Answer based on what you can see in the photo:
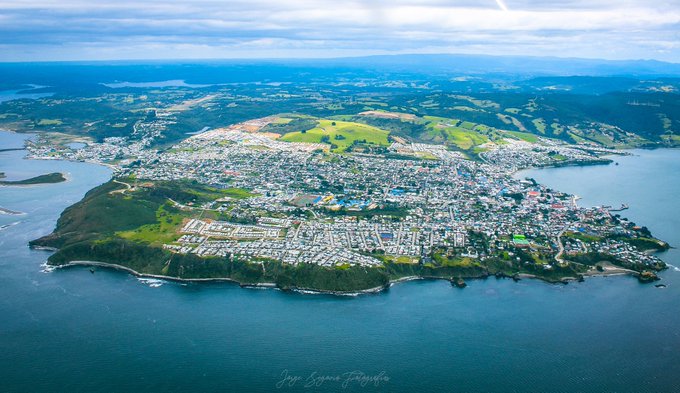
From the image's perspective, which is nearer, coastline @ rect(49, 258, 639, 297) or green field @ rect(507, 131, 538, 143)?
coastline @ rect(49, 258, 639, 297)

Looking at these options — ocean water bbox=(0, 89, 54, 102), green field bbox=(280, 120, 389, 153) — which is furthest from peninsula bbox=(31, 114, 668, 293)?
ocean water bbox=(0, 89, 54, 102)

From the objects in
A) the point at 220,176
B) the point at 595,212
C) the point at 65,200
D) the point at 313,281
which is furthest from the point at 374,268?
the point at 65,200

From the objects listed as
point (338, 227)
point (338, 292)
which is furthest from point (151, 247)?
point (338, 292)

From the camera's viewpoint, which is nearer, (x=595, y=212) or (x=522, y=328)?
(x=522, y=328)

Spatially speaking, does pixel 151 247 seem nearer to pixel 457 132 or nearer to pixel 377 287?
pixel 377 287

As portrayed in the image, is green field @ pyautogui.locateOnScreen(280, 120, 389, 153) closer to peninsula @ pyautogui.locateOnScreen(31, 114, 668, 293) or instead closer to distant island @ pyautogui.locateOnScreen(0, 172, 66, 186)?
peninsula @ pyautogui.locateOnScreen(31, 114, 668, 293)

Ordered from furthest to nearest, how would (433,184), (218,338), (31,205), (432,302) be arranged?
(433,184) < (31,205) < (432,302) < (218,338)

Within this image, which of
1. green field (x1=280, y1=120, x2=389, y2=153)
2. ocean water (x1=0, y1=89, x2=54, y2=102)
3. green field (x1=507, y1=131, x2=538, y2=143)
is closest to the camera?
green field (x1=280, y1=120, x2=389, y2=153)

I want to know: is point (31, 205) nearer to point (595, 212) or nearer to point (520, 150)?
point (595, 212)

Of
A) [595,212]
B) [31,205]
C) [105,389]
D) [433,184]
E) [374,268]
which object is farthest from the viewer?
[433,184]
